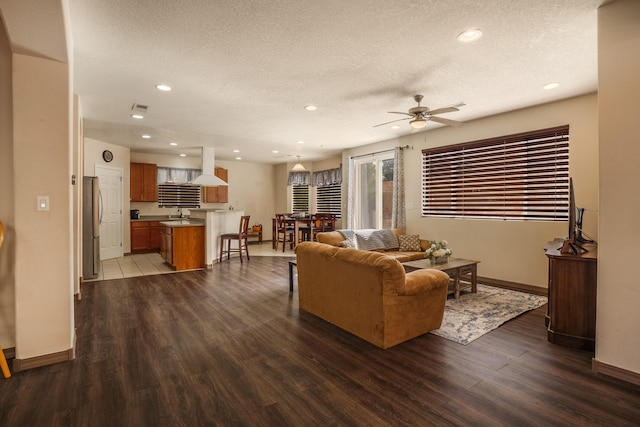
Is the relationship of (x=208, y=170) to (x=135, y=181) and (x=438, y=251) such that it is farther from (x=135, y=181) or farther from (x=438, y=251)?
(x=438, y=251)

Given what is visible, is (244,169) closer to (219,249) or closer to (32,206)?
(219,249)

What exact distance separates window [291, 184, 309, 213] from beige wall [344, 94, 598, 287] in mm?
4373

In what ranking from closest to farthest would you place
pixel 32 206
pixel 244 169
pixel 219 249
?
pixel 32 206 < pixel 219 249 < pixel 244 169

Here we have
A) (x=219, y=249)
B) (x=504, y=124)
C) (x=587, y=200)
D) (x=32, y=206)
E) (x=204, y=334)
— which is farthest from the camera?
(x=219, y=249)

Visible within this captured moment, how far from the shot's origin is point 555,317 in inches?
115

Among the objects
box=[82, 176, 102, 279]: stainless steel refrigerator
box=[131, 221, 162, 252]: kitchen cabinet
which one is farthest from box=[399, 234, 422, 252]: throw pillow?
box=[131, 221, 162, 252]: kitchen cabinet

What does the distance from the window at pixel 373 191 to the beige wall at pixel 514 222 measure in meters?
0.78

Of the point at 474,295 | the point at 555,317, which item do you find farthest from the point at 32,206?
the point at 474,295

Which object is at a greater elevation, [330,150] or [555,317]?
[330,150]

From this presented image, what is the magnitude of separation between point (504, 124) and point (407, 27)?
3.33 meters

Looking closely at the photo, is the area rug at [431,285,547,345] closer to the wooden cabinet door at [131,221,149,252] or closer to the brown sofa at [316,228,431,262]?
the brown sofa at [316,228,431,262]

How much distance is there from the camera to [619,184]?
7.42 ft

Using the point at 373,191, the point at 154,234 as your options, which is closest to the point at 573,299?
the point at 373,191

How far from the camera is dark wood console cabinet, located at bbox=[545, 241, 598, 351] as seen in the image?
2.74 m
